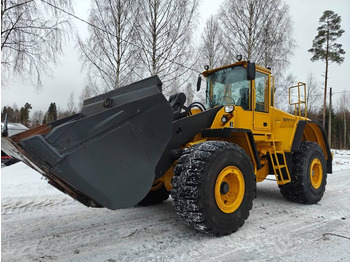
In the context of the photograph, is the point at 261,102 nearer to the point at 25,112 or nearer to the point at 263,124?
the point at 263,124

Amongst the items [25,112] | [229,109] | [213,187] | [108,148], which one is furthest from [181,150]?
[25,112]

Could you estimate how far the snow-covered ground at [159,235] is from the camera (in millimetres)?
2852

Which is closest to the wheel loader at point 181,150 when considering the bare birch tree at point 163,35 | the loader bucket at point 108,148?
the loader bucket at point 108,148

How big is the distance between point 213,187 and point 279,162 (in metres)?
2.32

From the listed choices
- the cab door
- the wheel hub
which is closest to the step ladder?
the cab door

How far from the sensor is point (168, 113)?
9.69 feet

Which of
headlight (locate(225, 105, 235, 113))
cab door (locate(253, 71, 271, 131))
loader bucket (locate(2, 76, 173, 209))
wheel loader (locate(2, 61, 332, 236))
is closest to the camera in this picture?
loader bucket (locate(2, 76, 173, 209))

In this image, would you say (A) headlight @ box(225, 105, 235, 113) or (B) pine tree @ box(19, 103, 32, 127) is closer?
(A) headlight @ box(225, 105, 235, 113)

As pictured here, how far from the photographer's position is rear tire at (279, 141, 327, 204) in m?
5.05

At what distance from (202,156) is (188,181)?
1.13 ft

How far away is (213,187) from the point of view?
10.7ft

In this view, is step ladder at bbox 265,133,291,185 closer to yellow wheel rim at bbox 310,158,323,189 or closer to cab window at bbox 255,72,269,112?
cab window at bbox 255,72,269,112

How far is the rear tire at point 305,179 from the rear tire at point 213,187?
186 cm

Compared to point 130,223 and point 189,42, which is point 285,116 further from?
point 189,42
